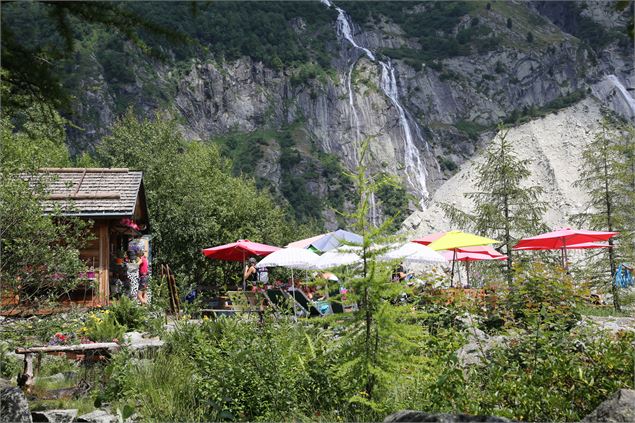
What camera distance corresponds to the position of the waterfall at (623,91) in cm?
11690

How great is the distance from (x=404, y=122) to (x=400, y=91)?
1162 cm

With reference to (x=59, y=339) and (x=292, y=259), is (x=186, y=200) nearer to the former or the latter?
(x=292, y=259)

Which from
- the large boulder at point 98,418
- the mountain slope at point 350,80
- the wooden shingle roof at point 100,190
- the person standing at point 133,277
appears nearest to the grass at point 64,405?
the large boulder at point 98,418

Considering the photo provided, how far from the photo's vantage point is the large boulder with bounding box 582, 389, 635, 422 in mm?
4355

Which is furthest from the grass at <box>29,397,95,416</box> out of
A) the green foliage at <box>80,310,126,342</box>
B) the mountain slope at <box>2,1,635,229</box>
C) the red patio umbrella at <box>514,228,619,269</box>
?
the mountain slope at <box>2,1,635,229</box>

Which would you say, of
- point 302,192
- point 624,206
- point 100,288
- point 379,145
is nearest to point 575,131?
point 624,206

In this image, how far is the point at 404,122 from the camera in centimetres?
12800

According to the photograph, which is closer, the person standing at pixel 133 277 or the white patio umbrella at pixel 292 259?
the white patio umbrella at pixel 292 259

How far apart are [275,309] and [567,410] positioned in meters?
4.25

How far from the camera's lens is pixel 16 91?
13.1 ft

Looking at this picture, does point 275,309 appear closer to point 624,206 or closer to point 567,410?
point 567,410

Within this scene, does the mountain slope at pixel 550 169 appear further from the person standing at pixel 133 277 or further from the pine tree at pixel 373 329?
the pine tree at pixel 373 329

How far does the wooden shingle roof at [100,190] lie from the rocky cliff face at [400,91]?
83440mm

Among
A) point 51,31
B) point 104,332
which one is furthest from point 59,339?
point 51,31
